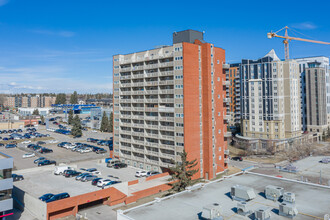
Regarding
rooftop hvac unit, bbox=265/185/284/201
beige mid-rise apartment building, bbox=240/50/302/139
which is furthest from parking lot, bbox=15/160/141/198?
beige mid-rise apartment building, bbox=240/50/302/139

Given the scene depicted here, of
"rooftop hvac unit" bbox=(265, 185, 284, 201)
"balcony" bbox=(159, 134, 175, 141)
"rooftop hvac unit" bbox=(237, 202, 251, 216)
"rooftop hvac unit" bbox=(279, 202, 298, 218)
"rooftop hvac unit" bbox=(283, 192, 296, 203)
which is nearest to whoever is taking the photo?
"rooftop hvac unit" bbox=(279, 202, 298, 218)

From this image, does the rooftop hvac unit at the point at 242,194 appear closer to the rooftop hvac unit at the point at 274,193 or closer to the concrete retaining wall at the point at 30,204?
the rooftop hvac unit at the point at 274,193

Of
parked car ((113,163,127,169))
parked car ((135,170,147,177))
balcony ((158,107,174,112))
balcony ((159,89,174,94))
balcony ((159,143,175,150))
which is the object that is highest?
balcony ((159,89,174,94))

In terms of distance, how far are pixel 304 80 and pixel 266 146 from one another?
42788 mm

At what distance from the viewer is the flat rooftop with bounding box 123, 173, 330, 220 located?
25.7m

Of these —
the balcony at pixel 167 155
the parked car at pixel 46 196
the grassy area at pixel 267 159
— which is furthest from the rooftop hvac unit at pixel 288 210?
the grassy area at pixel 267 159

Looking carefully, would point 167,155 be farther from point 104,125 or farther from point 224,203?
point 104,125

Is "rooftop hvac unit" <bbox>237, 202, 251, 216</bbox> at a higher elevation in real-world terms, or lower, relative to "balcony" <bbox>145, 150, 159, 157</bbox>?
higher

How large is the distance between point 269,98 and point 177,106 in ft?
156

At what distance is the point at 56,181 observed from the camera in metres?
49.2

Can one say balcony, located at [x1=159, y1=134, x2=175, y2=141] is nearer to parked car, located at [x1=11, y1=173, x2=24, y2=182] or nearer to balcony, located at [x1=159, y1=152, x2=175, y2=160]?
balcony, located at [x1=159, y1=152, x2=175, y2=160]

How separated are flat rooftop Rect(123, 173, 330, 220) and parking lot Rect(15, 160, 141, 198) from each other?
67.4 feet

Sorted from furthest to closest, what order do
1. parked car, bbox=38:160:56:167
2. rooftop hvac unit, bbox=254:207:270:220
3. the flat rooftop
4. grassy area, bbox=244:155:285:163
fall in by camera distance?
grassy area, bbox=244:155:285:163
parked car, bbox=38:160:56:167
the flat rooftop
rooftop hvac unit, bbox=254:207:270:220

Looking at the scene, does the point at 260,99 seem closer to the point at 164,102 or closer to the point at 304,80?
the point at 304,80
